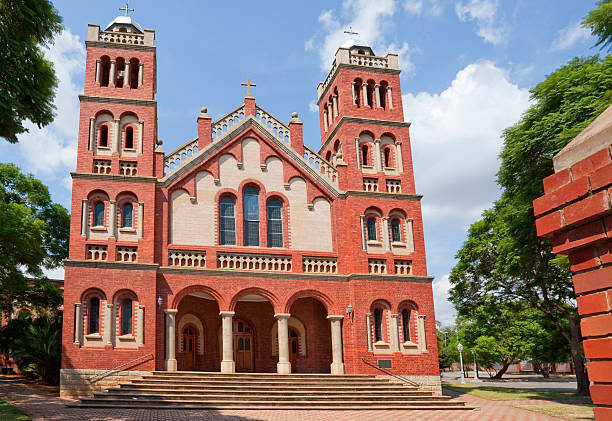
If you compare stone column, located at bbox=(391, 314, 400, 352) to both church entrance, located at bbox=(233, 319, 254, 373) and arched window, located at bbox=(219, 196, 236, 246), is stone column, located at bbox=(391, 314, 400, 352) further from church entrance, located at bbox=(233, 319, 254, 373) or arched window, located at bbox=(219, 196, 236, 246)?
arched window, located at bbox=(219, 196, 236, 246)

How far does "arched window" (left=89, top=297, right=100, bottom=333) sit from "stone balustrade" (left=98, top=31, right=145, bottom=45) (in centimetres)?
1267

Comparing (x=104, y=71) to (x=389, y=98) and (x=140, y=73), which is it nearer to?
(x=140, y=73)

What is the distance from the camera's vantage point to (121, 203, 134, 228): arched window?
1008 inches

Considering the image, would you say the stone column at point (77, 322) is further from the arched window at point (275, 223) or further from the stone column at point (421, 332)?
the stone column at point (421, 332)

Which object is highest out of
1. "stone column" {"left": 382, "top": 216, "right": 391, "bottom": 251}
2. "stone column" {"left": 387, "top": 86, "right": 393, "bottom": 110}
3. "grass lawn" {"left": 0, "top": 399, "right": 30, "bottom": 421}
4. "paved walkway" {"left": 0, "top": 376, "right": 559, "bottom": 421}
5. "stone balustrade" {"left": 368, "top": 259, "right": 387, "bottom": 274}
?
"stone column" {"left": 387, "top": 86, "right": 393, "bottom": 110}

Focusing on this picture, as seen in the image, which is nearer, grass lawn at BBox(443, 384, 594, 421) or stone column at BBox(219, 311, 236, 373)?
grass lawn at BBox(443, 384, 594, 421)

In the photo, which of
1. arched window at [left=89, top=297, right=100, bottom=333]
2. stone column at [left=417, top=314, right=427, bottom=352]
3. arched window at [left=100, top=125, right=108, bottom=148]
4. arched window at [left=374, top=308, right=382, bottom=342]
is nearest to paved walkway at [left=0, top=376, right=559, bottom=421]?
arched window at [left=89, top=297, right=100, bottom=333]

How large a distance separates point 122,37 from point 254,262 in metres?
12.9

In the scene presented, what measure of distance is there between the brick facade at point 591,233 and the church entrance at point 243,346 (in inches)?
953

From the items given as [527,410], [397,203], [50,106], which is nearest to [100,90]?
[50,106]

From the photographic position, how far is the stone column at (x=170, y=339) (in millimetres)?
24062

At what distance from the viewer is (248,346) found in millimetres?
28234

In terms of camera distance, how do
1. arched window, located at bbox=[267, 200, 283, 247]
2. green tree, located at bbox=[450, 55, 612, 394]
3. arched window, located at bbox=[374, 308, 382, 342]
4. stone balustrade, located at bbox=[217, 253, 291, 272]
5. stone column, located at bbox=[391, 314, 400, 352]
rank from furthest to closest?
arched window, located at bbox=[267, 200, 283, 247] < arched window, located at bbox=[374, 308, 382, 342] < stone column, located at bbox=[391, 314, 400, 352] < stone balustrade, located at bbox=[217, 253, 291, 272] < green tree, located at bbox=[450, 55, 612, 394]

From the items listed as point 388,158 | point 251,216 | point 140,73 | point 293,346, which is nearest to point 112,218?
point 251,216
